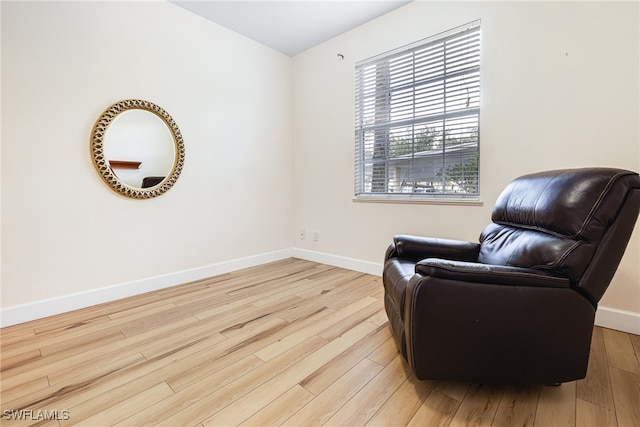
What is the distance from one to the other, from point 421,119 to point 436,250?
1380 mm

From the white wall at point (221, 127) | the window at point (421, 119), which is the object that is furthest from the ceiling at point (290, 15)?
the window at point (421, 119)

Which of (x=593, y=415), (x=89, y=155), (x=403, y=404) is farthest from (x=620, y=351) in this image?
(x=89, y=155)

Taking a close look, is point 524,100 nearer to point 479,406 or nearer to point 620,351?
point 620,351

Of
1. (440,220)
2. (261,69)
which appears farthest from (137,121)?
(440,220)

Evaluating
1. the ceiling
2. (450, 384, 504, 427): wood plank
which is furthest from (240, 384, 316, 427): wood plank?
the ceiling

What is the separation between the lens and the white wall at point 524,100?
70.1 inches

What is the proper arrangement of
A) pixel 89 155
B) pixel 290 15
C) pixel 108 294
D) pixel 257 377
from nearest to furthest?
pixel 257 377
pixel 89 155
pixel 108 294
pixel 290 15

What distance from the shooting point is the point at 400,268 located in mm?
1652

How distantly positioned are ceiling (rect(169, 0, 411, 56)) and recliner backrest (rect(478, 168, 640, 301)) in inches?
89.3

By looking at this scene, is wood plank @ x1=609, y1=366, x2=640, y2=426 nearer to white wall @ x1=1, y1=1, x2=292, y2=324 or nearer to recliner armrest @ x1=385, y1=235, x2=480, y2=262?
recliner armrest @ x1=385, y1=235, x2=480, y2=262

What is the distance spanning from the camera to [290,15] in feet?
9.18

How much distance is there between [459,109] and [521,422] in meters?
2.18

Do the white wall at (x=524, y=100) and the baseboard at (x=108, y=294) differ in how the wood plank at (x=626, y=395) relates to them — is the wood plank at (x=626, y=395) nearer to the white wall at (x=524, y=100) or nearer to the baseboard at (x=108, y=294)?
the white wall at (x=524, y=100)

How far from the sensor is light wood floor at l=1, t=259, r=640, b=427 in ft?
3.75
